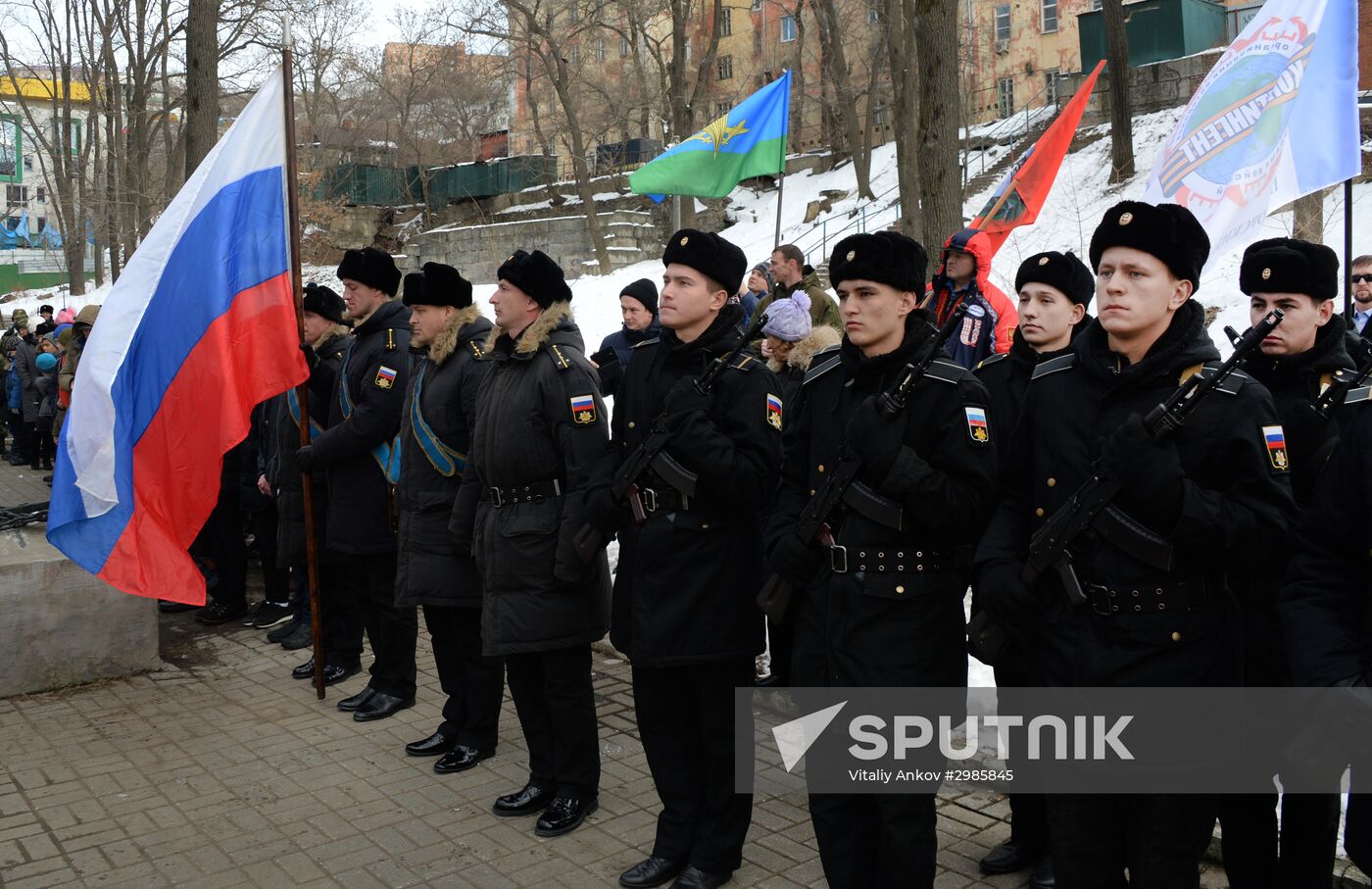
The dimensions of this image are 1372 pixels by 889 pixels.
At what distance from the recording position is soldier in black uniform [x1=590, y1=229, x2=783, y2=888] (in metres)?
4.21

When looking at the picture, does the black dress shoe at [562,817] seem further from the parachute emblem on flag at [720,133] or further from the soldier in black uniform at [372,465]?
the parachute emblem on flag at [720,133]

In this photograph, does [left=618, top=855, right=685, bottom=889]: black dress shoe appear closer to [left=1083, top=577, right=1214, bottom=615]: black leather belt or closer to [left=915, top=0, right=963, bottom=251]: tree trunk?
[left=1083, top=577, right=1214, bottom=615]: black leather belt

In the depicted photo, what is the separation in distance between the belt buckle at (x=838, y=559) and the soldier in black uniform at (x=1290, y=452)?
118 cm

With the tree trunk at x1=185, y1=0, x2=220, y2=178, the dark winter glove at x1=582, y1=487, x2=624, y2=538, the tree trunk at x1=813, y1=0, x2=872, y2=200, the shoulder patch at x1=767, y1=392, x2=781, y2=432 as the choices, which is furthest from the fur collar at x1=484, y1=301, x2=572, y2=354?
the tree trunk at x1=813, y1=0, x2=872, y2=200

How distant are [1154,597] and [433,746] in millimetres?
3829

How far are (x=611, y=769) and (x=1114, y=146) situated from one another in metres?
20.9

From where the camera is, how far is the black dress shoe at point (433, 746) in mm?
5828

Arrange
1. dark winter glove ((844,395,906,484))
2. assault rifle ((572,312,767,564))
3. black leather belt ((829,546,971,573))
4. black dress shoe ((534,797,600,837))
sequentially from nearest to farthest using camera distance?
dark winter glove ((844,395,906,484)) < black leather belt ((829,546,971,573)) < assault rifle ((572,312,767,564)) < black dress shoe ((534,797,600,837))

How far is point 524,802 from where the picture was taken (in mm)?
5102

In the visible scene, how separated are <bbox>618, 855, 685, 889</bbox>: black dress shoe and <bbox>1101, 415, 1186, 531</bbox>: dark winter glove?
2.33 meters

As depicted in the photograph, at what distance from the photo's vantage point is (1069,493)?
10.7ft

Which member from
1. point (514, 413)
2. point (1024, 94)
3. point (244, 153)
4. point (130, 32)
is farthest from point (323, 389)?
point (1024, 94)

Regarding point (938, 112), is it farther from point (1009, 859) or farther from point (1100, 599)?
point (1100, 599)

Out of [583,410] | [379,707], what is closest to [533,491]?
[583,410]
